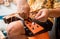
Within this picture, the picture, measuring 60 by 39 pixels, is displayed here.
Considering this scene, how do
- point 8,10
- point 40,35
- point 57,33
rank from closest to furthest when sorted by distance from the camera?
point 40,35
point 57,33
point 8,10

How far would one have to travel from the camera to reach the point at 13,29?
36cm

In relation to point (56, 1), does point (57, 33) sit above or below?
below

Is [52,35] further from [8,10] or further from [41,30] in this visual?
[8,10]

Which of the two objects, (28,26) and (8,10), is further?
(8,10)

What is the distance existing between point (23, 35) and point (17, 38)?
21 mm

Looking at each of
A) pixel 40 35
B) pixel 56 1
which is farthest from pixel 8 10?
pixel 40 35

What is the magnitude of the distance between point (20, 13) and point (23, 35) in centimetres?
10

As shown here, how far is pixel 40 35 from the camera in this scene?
0.47 meters

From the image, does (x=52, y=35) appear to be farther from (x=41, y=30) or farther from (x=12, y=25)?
(x=12, y=25)

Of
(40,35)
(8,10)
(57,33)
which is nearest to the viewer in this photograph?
(40,35)

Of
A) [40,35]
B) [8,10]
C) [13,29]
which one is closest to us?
[13,29]

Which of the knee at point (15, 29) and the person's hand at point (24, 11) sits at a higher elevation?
the person's hand at point (24, 11)

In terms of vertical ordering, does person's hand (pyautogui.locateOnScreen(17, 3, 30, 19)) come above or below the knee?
above

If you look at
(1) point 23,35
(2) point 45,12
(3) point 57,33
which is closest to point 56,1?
(3) point 57,33
